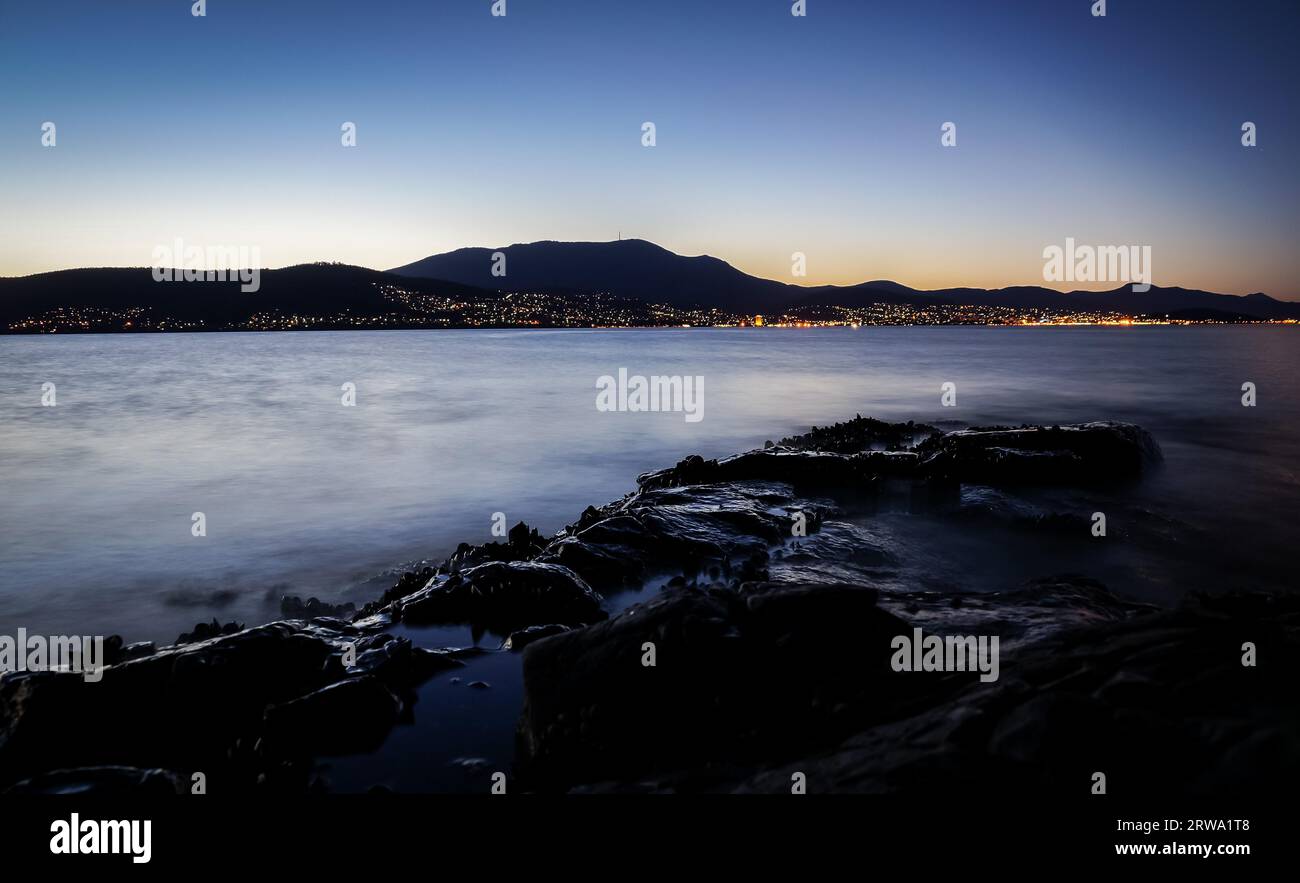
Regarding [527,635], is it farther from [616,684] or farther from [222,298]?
[222,298]

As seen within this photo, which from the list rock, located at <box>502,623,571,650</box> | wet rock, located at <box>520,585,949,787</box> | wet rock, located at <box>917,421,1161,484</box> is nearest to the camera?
wet rock, located at <box>520,585,949,787</box>

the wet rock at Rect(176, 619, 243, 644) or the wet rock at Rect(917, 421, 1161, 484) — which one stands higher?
the wet rock at Rect(917, 421, 1161, 484)

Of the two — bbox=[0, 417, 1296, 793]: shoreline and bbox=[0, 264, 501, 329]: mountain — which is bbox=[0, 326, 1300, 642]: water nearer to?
bbox=[0, 417, 1296, 793]: shoreline

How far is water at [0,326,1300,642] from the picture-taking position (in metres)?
9.72

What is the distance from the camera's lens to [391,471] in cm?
1766

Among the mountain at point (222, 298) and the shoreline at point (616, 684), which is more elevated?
the mountain at point (222, 298)

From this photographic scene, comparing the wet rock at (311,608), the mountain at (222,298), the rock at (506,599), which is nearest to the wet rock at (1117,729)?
the rock at (506,599)

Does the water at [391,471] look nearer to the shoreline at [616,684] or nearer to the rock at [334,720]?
the shoreline at [616,684]

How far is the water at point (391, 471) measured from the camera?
9719 mm

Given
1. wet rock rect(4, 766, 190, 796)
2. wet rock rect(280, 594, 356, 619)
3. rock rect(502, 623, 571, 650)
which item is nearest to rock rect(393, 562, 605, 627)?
rock rect(502, 623, 571, 650)

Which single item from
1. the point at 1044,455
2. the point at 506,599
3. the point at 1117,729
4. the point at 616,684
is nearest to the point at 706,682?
the point at 616,684

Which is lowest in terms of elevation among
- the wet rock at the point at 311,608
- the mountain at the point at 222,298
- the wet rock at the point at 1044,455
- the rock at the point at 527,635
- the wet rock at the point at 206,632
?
the wet rock at the point at 311,608
